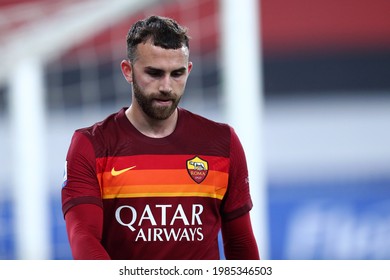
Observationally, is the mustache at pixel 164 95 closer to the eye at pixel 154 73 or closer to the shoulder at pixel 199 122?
the eye at pixel 154 73

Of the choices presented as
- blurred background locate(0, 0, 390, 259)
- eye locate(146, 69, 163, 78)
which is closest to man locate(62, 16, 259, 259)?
eye locate(146, 69, 163, 78)

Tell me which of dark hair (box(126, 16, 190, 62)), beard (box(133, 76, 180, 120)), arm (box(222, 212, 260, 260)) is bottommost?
arm (box(222, 212, 260, 260))

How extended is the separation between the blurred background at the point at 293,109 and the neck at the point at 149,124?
172 inches

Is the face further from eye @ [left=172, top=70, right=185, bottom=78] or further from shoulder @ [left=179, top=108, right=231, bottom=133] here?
shoulder @ [left=179, top=108, right=231, bottom=133]

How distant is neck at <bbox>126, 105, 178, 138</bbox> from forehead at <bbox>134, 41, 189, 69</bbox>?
0.50 ft

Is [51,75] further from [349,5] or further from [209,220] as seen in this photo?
[209,220]

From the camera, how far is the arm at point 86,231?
1.99 m

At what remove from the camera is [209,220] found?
7.06 feet

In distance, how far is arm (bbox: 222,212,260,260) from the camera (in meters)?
2.22

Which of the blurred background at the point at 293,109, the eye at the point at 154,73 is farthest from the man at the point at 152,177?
the blurred background at the point at 293,109

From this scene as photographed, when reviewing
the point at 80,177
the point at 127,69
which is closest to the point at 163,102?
the point at 127,69

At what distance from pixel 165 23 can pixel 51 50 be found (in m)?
2.74

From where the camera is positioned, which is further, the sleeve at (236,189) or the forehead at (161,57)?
the sleeve at (236,189)

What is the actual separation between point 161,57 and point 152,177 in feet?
0.96
